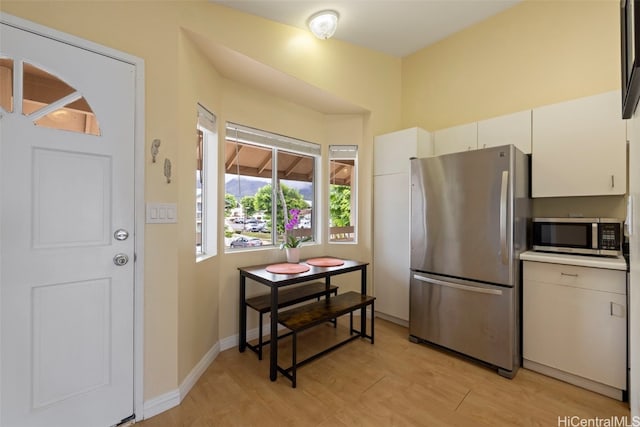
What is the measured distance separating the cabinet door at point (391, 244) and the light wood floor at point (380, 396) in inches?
27.8

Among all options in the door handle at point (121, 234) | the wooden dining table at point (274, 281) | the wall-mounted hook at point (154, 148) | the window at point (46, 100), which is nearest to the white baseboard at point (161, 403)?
the wooden dining table at point (274, 281)

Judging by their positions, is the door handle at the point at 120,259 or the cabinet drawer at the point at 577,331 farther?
the cabinet drawer at the point at 577,331

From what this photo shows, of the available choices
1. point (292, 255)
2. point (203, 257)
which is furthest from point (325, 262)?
point (203, 257)

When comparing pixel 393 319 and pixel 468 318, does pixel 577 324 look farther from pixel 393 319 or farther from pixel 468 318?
pixel 393 319

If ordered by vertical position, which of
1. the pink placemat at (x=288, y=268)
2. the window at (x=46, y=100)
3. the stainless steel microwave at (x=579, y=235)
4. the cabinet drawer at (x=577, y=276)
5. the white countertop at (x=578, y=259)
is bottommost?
the pink placemat at (x=288, y=268)

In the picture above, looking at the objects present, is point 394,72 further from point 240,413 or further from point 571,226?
point 240,413

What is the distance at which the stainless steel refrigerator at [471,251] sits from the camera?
2.04 meters

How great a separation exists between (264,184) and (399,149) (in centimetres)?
149

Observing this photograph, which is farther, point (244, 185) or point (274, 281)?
point (244, 185)

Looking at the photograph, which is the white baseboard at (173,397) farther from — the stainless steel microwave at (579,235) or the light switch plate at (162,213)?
the stainless steel microwave at (579,235)

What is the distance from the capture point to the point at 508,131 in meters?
2.41

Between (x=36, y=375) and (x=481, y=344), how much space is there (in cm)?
281

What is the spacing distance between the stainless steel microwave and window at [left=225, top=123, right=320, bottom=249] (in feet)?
7.08

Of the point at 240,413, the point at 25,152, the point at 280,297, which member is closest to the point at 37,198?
the point at 25,152
